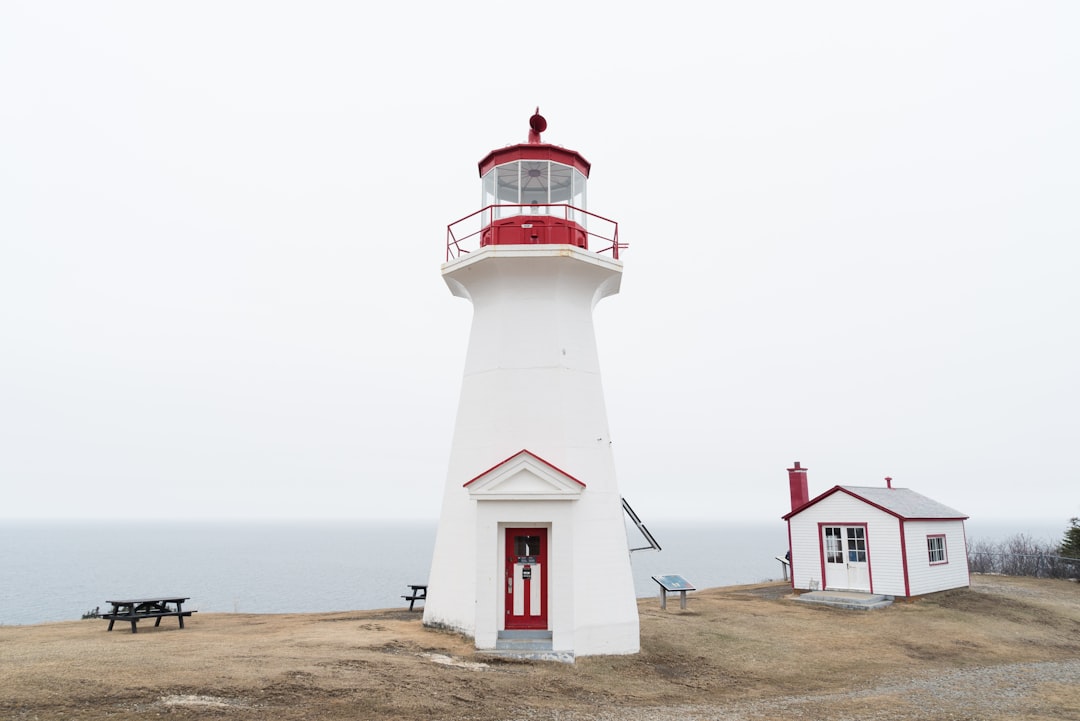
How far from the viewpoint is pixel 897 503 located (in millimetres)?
23922

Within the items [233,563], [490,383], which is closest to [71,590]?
[233,563]

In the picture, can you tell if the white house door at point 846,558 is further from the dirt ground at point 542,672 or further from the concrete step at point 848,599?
the dirt ground at point 542,672

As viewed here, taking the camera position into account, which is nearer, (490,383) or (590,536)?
(590,536)

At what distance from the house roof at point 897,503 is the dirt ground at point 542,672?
454 centimetres

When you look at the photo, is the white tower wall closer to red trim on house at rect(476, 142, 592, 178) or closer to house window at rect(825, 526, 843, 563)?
red trim on house at rect(476, 142, 592, 178)

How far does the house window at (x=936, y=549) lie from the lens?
76.2ft

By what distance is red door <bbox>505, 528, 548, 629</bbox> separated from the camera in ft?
43.3

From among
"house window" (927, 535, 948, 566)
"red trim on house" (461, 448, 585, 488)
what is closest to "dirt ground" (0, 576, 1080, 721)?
"red trim on house" (461, 448, 585, 488)

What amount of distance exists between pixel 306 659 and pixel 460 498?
451 centimetres

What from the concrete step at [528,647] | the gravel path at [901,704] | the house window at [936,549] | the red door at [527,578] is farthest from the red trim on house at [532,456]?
the house window at [936,549]

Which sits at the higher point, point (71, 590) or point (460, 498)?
point (460, 498)

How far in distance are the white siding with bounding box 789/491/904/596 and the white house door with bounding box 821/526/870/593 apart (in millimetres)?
210

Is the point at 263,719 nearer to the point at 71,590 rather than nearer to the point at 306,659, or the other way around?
the point at 306,659

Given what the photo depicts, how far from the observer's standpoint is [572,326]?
14.6 m
